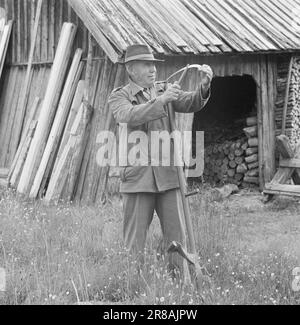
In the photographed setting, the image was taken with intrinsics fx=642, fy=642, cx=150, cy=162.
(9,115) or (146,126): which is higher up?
(9,115)

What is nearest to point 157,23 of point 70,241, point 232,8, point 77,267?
point 232,8

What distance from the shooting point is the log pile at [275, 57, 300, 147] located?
33.6 ft

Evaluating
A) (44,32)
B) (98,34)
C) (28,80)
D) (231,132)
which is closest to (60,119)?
(28,80)

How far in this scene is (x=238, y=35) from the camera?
9.61 m

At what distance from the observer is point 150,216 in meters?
5.18

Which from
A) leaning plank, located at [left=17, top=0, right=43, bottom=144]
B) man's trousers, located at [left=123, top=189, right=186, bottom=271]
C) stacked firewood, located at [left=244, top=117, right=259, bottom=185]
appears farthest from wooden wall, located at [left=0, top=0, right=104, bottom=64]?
man's trousers, located at [left=123, top=189, right=186, bottom=271]

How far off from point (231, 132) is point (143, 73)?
6.70m

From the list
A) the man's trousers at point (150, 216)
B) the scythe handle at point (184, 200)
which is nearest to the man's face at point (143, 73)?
the scythe handle at point (184, 200)

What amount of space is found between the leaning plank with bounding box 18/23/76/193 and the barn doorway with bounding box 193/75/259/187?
125 inches

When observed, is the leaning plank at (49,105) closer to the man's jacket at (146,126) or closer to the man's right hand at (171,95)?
the man's jacket at (146,126)

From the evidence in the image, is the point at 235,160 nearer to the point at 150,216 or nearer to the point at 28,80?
the point at 28,80

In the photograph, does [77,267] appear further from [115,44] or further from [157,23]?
[157,23]

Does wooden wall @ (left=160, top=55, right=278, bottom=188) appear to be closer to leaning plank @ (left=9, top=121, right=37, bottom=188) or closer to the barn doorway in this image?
the barn doorway
